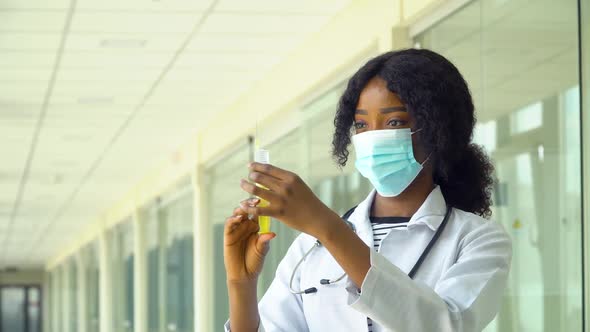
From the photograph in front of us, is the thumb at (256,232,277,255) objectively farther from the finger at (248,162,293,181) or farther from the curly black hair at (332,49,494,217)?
the curly black hair at (332,49,494,217)

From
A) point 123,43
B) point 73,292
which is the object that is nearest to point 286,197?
point 123,43

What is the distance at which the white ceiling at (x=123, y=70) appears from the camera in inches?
251

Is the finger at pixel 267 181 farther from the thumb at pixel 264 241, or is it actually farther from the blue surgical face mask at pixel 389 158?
the blue surgical face mask at pixel 389 158

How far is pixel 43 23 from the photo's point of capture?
6.50 metres

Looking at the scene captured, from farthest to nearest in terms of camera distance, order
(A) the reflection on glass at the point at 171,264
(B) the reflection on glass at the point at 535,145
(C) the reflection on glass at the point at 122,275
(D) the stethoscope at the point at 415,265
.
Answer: (C) the reflection on glass at the point at 122,275
(A) the reflection on glass at the point at 171,264
(B) the reflection on glass at the point at 535,145
(D) the stethoscope at the point at 415,265

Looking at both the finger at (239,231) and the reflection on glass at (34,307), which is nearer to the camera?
the finger at (239,231)

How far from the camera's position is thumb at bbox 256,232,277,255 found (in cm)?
159

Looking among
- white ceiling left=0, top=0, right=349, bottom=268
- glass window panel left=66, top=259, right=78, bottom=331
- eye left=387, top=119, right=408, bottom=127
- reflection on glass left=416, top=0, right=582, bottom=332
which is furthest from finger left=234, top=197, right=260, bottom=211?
glass window panel left=66, top=259, right=78, bottom=331

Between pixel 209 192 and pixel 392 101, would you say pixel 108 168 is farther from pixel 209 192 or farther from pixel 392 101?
pixel 392 101

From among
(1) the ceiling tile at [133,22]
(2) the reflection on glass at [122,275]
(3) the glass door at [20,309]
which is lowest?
(3) the glass door at [20,309]

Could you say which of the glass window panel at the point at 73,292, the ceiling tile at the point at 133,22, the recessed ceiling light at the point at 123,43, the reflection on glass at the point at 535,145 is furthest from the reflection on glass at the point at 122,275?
the reflection on glass at the point at 535,145

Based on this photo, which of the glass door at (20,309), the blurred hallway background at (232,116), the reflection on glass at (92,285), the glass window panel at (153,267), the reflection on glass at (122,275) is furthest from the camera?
the glass door at (20,309)

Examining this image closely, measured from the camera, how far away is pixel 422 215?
1.72 meters

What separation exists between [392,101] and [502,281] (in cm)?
33
